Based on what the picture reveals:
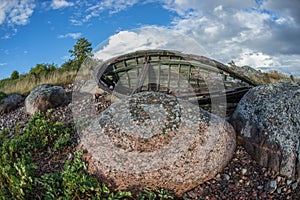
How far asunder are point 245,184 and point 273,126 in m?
1.09

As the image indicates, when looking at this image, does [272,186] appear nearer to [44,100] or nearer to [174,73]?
[174,73]

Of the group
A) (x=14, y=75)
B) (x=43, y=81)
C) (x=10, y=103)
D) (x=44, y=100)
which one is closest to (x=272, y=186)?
(x=44, y=100)

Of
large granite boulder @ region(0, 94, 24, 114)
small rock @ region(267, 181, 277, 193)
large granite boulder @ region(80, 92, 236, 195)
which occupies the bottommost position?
small rock @ region(267, 181, 277, 193)

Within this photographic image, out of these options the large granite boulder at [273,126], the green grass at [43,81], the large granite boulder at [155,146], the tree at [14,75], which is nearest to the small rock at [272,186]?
the large granite boulder at [273,126]

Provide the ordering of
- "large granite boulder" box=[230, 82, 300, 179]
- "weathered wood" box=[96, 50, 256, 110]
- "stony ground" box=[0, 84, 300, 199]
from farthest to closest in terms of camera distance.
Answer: "weathered wood" box=[96, 50, 256, 110], "large granite boulder" box=[230, 82, 300, 179], "stony ground" box=[0, 84, 300, 199]

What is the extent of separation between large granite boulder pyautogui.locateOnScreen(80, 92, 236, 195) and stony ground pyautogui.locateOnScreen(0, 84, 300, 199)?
5.5 inches

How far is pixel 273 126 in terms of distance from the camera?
16.6 feet

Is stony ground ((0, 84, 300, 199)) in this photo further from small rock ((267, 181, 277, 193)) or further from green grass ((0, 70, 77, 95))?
green grass ((0, 70, 77, 95))

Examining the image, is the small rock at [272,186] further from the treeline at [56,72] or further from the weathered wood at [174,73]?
the treeline at [56,72]

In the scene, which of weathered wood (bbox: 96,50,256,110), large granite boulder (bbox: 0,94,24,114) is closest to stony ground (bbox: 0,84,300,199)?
weathered wood (bbox: 96,50,256,110)

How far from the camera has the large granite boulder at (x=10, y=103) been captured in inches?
421

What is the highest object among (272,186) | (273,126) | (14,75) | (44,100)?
(14,75)

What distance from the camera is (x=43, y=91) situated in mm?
9578

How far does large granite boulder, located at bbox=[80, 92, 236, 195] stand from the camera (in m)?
4.29
